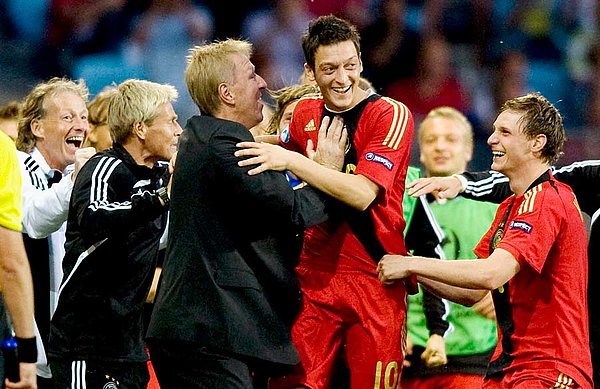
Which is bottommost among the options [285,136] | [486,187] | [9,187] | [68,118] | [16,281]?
[16,281]

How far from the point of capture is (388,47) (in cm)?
998

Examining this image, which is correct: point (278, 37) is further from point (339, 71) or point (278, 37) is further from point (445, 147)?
point (339, 71)

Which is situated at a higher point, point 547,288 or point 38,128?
point 38,128

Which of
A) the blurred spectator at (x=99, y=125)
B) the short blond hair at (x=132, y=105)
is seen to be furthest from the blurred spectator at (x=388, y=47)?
the short blond hair at (x=132, y=105)

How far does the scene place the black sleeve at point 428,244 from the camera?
5.75m

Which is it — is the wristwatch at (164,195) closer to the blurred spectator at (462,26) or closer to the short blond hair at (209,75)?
the short blond hair at (209,75)

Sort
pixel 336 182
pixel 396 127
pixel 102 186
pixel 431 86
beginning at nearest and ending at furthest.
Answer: pixel 336 182 < pixel 396 127 < pixel 102 186 < pixel 431 86

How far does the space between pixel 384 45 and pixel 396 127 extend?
5.85 m

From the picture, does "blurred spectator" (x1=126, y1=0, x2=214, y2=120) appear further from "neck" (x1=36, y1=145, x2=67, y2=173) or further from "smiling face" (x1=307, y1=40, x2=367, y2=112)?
"smiling face" (x1=307, y1=40, x2=367, y2=112)

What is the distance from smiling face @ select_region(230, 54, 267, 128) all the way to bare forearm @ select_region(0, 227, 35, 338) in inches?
38.7

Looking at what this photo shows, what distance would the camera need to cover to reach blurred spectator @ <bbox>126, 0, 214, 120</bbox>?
372 inches

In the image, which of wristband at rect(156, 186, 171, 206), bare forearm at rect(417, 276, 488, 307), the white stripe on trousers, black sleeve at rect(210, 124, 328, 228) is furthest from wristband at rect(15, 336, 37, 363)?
bare forearm at rect(417, 276, 488, 307)

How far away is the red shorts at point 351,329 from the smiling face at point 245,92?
72cm

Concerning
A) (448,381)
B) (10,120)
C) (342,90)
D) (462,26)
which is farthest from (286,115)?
(462,26)
